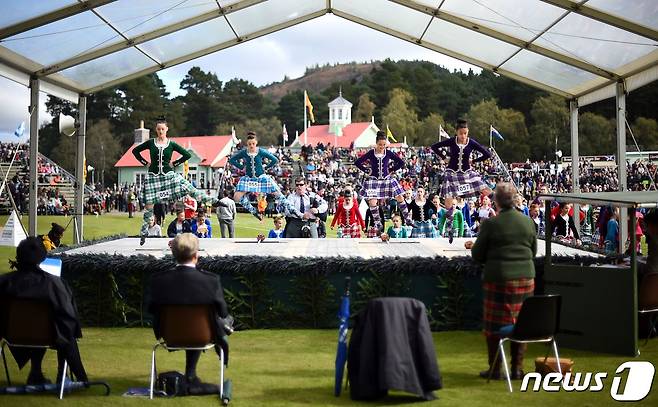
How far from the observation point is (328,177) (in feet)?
153

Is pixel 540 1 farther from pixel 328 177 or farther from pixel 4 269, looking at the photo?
pixel 328 177

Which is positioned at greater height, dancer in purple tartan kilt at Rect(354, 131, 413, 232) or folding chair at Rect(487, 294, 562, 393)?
dancer in purple tartan kilt at Rect(354, 131, 413, 232)

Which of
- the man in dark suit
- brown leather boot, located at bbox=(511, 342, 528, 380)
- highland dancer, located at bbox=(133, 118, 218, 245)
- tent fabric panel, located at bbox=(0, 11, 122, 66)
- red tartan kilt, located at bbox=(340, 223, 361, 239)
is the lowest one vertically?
brown leather boot, located at bbox=(511, 342, 528, 380)

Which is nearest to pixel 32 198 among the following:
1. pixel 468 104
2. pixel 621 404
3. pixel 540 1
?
pixel 540 1

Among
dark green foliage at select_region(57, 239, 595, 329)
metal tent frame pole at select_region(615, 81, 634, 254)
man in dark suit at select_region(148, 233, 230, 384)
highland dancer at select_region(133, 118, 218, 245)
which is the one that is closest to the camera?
man in dark suit at select_region(148, 233, 230, 384)

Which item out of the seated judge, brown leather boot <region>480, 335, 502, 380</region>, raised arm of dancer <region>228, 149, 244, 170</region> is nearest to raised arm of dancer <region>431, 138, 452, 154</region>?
raised arm of dancer <region>228, 149, 244, 170</region>

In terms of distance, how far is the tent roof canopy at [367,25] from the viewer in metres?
11.1

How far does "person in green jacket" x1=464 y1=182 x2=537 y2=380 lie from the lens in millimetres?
5934

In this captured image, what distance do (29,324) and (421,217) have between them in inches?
389

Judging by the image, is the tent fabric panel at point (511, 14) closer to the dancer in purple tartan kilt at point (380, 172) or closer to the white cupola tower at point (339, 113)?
the dancer in purple tartan kilt at point (380, 172)

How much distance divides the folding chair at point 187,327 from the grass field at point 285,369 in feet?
1.47

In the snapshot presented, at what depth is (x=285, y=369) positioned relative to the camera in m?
6.70

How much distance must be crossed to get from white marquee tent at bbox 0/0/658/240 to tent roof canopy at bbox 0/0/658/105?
0.09 feet

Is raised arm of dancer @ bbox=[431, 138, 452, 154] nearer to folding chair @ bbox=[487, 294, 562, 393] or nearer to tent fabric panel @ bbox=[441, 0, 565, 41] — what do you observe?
tent fabric panel @ bbox=[441, 0, 565, 41]
